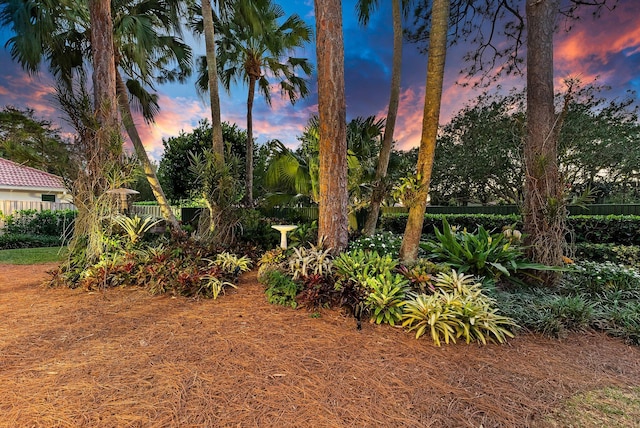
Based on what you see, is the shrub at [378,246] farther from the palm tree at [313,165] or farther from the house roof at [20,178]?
the house roof at [20,178]

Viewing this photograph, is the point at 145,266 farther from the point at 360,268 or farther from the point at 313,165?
the point at 313,165

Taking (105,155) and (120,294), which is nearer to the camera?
(120,294)

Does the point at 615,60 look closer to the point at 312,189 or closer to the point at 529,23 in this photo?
the point at 529,23

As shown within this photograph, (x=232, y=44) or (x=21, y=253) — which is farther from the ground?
(x=232, y=44)

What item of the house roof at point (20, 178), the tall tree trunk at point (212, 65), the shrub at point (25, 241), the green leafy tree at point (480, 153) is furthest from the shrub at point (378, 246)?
the house roof at point (20, 178)

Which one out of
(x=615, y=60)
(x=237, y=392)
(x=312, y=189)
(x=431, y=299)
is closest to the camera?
(x=237, y=392)

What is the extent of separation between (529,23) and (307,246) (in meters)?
4.74

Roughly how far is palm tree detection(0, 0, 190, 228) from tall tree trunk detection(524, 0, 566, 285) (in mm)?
6056

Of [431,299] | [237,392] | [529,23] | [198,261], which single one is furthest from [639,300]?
[198,261]

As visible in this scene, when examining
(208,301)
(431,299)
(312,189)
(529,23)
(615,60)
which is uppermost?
(615,60)

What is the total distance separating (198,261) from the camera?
4.38 m

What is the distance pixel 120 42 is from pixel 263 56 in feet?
13.1

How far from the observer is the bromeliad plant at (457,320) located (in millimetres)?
2457

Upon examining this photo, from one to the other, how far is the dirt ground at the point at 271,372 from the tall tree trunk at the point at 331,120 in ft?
5.28
